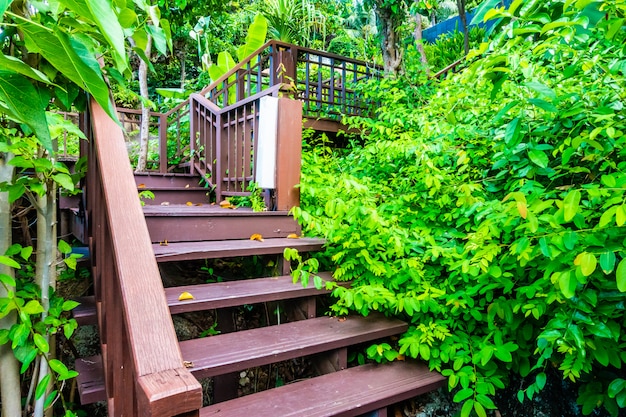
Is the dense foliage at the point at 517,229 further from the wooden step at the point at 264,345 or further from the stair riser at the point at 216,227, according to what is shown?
the stair riser at the point at 216,227

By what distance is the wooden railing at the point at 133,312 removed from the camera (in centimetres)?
71

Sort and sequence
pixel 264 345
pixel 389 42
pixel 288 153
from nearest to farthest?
1. pixel 264 345
2. pixel 288 153
3. pixel 389 42

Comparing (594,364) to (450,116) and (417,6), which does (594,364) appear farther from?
(417,6)

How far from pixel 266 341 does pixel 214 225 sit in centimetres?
94

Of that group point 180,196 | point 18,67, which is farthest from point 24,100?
point 180,196

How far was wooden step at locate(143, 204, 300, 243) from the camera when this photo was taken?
2.18 m

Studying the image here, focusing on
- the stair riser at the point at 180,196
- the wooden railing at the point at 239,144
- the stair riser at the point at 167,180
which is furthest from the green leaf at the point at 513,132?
the stair riser at the point at 167,180

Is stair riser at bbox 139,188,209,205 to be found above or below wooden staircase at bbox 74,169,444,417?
above

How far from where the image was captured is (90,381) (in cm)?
153

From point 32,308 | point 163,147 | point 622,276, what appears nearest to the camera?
point 622,276

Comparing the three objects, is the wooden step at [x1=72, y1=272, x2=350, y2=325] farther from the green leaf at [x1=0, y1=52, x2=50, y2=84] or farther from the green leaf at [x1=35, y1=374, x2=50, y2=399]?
the green leaf at [x1=0, y1=52, x2=50, y2=84]

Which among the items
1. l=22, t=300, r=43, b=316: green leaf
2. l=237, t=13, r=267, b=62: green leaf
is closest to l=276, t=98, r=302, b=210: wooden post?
l=22, t=300, r=43, b=316: green leaf

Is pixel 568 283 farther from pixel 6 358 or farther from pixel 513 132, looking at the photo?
pixel 6 358

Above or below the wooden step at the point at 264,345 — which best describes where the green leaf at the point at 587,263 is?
above
